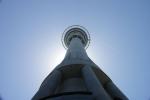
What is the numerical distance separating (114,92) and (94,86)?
5433 mm

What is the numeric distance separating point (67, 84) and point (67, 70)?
1929 millimetres

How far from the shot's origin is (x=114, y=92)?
24.5 m

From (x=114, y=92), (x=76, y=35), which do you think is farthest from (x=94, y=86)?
(x=76, y=35)

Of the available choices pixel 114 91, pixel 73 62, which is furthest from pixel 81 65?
pixel 114 91

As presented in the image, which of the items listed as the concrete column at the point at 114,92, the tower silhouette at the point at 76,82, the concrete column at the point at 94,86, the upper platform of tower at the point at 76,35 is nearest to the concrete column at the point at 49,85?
the tower silhouette at the point at 76,82

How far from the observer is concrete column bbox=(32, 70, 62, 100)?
67.5 ft

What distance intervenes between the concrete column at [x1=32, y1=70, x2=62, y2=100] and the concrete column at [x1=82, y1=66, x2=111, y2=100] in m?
2.73

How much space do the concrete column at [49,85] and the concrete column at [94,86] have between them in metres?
2.73

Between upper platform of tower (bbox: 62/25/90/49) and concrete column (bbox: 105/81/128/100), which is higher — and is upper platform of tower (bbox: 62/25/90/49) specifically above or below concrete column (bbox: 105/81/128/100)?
above

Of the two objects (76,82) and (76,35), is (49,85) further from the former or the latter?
(76,35)

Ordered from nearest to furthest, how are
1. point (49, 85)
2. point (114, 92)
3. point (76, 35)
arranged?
point (49, 85) → point (114, 92) → point (76, 35)

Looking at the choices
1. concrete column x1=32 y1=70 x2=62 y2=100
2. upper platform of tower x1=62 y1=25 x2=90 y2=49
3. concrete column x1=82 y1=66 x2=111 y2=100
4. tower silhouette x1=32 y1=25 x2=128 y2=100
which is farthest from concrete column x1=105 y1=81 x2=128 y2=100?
upper platform of tower x1=62 y1=25 x2=90 y2=49

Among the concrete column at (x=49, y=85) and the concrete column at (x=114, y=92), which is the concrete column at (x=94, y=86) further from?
the concrete column at (x=114, y=92)

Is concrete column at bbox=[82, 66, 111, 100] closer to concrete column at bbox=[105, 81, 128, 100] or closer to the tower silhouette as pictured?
the tower silhouette
